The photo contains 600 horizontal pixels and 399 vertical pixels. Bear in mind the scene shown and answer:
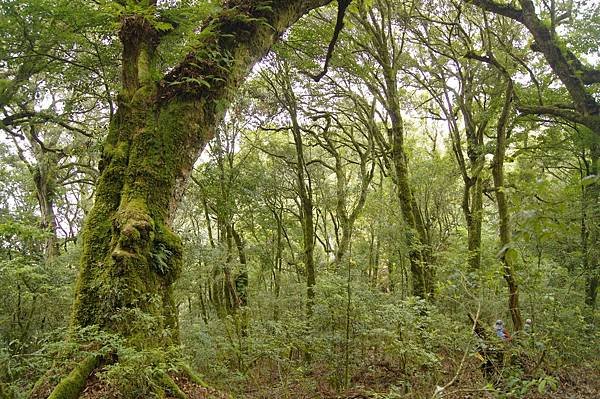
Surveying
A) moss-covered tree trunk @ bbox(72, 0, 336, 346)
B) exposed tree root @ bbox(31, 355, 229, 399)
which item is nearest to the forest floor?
exposed tree root @ bbox(31, 355, 229, 399)

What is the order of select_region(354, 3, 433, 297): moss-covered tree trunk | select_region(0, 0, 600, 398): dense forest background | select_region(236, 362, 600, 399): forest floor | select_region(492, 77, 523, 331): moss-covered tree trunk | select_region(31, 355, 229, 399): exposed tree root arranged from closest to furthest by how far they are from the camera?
select_region(31, 355, 229, 399): exposed tree root < select_region(0, 0, 600, 398): dense forest background < select_region(236, 362, 600, 399): forest floor < select_region(492, 77, 523, 331): moss-covered tree trunk < select_region(354, 3, 433, 297): moss-covered tree trunk

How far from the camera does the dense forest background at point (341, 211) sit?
14.0 feet

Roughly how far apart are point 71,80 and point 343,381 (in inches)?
330

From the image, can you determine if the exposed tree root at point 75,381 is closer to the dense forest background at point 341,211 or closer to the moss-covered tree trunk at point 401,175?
the dense forest background at point 341,211

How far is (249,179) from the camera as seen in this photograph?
1491 centimetres

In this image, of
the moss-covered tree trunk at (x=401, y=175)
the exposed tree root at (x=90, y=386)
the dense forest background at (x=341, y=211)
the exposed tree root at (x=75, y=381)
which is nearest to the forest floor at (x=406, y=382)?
the dense forest background at (x=341, y=211)

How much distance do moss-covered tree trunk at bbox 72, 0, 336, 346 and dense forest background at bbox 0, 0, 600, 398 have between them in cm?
5

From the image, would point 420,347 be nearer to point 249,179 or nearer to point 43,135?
point 249,179

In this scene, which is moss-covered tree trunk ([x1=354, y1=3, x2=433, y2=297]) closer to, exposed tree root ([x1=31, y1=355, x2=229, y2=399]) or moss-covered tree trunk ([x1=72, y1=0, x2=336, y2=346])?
moss-covered tree trunk ([x1=72, y1=0, x2=336, y2=346])

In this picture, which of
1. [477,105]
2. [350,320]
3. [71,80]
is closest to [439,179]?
[477,105]

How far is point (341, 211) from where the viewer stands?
14.9m

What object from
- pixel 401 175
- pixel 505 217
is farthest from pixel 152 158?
pixel 401 175

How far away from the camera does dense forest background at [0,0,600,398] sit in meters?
4.28

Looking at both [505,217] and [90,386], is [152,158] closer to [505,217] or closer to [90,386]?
[90,386]
